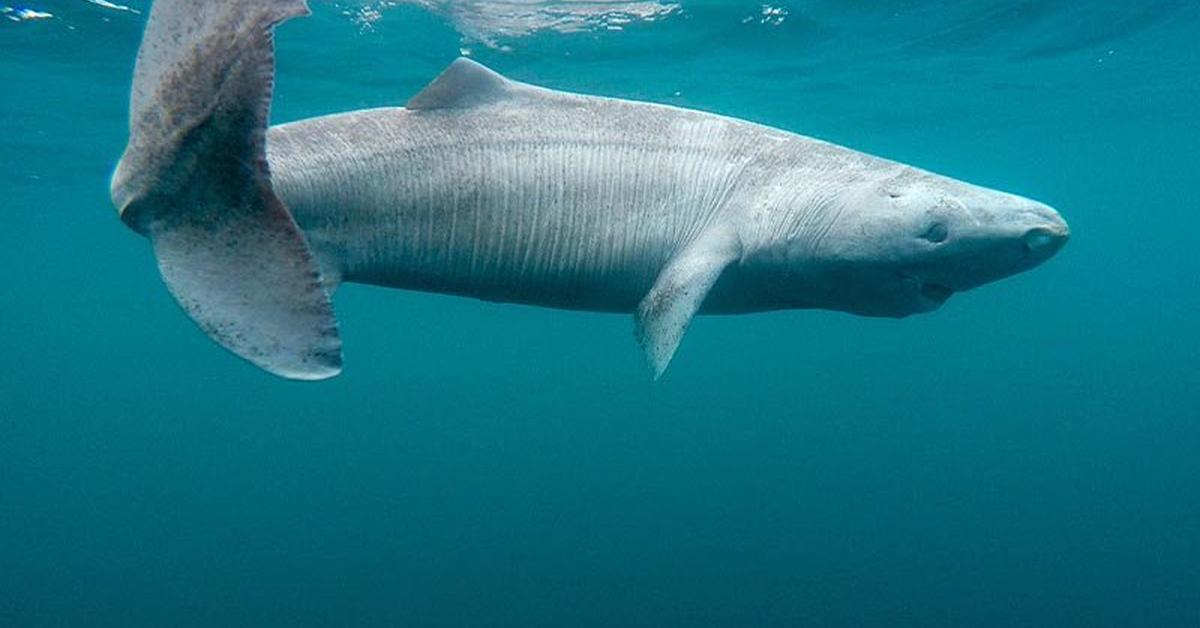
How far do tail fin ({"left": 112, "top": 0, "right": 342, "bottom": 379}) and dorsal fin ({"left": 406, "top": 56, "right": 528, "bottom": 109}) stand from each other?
1.22 m

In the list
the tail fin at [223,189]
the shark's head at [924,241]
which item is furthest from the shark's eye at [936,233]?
the tail fin at [223,189]

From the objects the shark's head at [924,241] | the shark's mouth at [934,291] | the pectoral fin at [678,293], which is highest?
the shark's head at [924,241]

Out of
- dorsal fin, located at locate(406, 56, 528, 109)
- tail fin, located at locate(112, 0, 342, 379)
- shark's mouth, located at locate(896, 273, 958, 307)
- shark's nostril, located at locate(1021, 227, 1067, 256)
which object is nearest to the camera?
tail fin, located at locate(112, 0, 342, 379)

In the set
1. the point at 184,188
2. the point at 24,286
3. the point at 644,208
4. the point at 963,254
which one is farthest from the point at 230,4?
the point at 24,286

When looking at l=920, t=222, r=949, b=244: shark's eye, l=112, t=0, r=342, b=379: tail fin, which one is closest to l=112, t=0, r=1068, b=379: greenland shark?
l=920, t=222, r=949, b=244: shark's eye

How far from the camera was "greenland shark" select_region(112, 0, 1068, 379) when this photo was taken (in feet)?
11.9

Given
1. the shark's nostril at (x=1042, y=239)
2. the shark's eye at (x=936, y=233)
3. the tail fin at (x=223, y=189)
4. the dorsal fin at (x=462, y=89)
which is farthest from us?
the dorsal fin at (x=462, y=89)

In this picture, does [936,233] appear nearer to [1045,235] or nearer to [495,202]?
[1045,235]

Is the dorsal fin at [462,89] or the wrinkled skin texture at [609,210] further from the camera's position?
the dorsal fin at [462,89]

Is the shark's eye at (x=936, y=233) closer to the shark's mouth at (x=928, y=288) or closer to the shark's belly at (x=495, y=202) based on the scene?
the shark's mouth at (x=928, y=288)

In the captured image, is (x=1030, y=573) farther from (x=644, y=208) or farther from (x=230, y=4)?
(x=230, y=4)

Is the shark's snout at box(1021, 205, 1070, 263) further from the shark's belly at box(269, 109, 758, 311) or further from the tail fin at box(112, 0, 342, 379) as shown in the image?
the tail fin at box(112, 0, 342, 379)

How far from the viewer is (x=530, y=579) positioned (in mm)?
16766

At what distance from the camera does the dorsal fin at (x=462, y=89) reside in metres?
3.92
